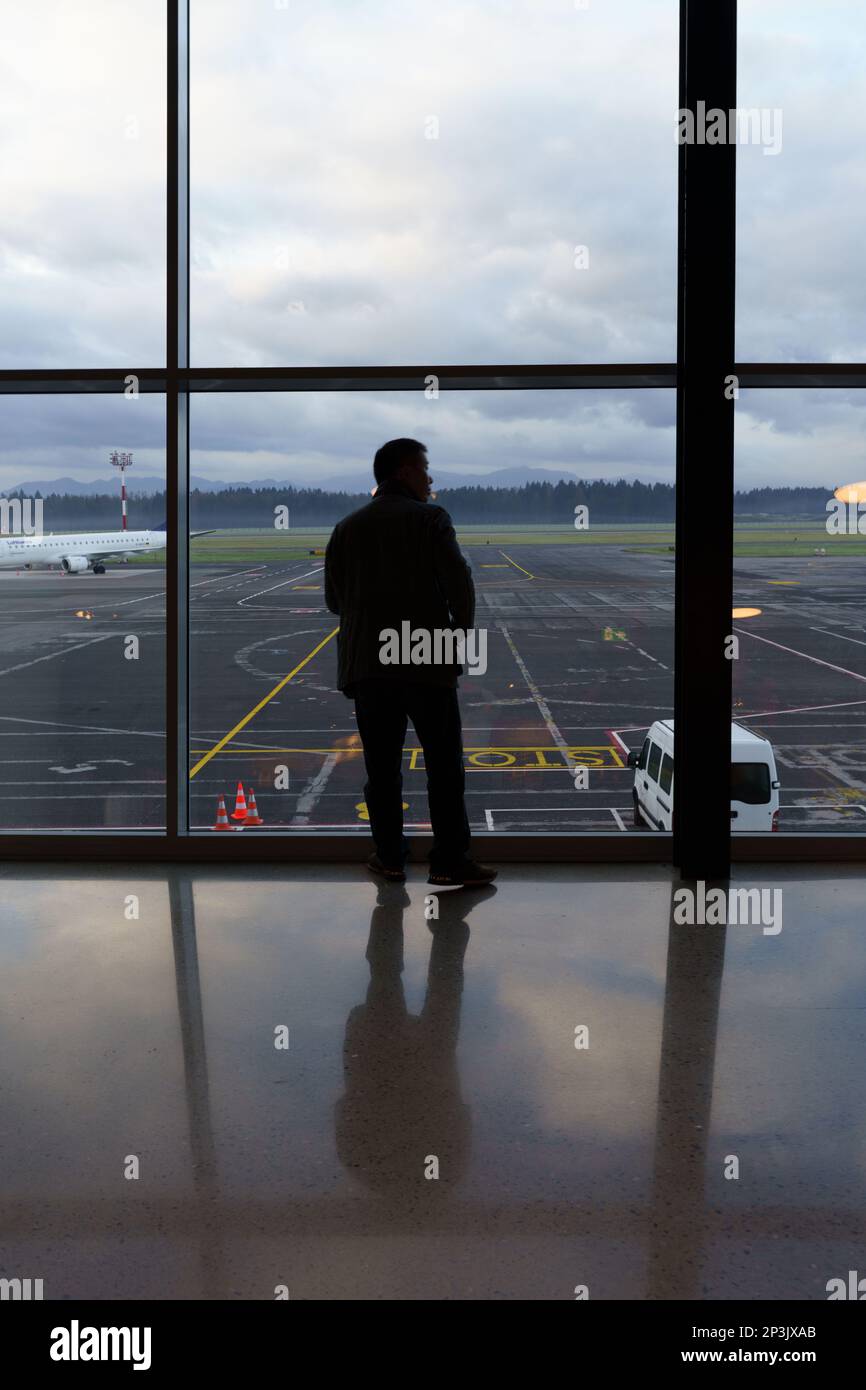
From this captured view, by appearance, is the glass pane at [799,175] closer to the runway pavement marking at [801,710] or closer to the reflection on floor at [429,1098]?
the reflection on floor at [429,1098]

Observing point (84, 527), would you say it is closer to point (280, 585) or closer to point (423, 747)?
point (280, 585)

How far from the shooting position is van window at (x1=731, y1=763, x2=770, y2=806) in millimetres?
4820

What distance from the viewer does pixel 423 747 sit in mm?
3686

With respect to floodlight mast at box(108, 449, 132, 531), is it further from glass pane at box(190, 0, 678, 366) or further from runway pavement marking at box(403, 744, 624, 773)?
runway pavement marking at box(403, 744, 624, 773)

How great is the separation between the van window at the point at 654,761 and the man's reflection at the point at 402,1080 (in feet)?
5.21

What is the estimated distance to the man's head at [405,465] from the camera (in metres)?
3.79

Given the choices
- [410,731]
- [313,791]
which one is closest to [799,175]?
[313,791]

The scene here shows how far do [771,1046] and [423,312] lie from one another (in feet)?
9.50

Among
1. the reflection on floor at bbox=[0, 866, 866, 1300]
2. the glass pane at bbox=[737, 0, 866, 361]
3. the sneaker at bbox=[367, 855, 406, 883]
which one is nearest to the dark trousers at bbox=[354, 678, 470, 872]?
the sneaker at bbox=[367, 855, 406, 883]

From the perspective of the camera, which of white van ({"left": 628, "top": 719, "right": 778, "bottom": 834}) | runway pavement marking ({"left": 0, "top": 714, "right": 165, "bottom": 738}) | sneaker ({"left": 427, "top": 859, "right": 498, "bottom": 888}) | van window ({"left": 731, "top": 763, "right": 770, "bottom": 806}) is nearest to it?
sneaker ({"left": 427, "top": 859, "right": 498, "bottom": 888})

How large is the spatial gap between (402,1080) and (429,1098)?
0.10m

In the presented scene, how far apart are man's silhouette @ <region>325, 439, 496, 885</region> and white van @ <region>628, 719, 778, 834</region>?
2.97 feet

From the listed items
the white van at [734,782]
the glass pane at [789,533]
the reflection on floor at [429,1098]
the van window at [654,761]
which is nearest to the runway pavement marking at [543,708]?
the white van at [734,782]
